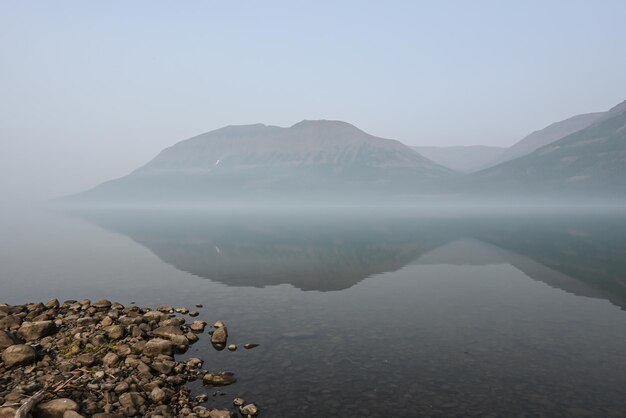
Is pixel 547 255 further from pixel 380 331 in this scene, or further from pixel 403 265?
pixel 380 331

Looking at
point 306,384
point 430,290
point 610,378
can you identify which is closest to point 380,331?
point 306,384

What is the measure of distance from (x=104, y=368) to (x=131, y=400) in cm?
412

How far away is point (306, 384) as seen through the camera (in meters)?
19.4

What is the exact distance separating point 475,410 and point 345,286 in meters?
26.5

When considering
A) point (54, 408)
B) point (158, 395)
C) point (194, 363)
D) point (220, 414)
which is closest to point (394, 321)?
point (194, 363)

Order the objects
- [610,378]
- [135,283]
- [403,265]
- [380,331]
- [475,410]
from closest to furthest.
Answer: [475,410]
[610,378]
[380,331]
[135,283]
[403,265]

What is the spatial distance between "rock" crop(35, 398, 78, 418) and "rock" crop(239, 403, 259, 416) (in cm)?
629

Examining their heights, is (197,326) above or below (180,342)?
below

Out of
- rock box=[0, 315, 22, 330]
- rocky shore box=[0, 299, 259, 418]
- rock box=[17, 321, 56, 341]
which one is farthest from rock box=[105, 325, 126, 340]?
rock box=[0, 315, 22, 330]

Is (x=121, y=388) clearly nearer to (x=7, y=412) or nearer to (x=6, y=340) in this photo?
(x=7, y=412)

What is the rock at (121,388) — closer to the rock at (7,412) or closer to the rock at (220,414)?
the rock at (7,412)

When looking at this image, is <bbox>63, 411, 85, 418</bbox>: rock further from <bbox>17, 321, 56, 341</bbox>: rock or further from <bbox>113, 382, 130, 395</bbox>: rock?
<bbox>17, 321, 56, 341</bbox>: rock

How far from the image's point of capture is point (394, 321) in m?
29.7

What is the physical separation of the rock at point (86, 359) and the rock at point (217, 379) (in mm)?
5572
